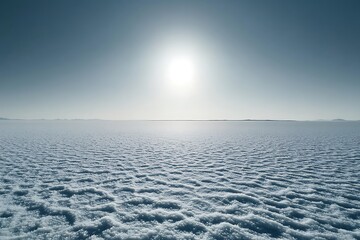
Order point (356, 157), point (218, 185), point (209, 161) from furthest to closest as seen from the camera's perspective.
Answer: point (356, 157)
point (209, 161)
point (218, 185)

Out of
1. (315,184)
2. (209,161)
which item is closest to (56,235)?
(315,184)

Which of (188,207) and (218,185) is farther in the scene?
(218,185)

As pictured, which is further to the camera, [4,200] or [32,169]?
[32,169]

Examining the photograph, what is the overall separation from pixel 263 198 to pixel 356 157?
10844 mm

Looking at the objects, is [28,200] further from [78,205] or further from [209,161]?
[209,161]

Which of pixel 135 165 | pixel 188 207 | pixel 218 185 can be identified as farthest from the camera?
pixel 135 165

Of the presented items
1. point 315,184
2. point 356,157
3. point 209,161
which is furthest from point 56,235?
point 356,157

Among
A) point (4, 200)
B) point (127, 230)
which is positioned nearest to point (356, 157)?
point (127, 230)

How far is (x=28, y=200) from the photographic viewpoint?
655cm

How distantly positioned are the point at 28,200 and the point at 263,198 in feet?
22.4

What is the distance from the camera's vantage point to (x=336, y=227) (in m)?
5.06

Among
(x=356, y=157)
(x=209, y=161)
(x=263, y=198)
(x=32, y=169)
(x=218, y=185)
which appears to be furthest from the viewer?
(x=356, y=157)

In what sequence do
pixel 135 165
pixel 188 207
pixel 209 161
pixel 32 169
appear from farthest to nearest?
1. pixel 209 161
2. pixel 135 165
3. pixel 32 169
4. pixel 188 207

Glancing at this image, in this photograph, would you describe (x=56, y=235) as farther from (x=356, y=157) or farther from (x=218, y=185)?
(x=356, y=157)
